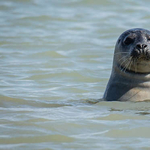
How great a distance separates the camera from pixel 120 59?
22.3 feet

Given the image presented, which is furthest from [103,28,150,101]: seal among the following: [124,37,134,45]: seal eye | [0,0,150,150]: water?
[0,0,150,150]: water

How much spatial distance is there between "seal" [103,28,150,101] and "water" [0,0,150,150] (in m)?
0.20

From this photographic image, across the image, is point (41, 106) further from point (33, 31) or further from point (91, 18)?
point (91, 18)

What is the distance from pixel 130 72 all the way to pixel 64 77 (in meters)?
2.50

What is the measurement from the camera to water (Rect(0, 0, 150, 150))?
5.11 meters

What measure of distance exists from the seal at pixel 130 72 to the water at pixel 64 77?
0.65 ft

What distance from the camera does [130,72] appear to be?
22.0 ft

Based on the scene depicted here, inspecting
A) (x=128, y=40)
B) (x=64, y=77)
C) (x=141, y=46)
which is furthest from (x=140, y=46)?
(x=64, y=77)

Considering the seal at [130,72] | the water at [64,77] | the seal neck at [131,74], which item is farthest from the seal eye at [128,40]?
the water at [64,77]

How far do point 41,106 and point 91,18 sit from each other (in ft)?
29.7

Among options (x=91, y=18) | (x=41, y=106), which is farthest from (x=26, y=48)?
(x=41, y=106)

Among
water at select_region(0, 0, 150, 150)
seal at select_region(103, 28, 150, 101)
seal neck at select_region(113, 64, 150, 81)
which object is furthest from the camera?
seal neck at select_region(113, 64, 150, 81)

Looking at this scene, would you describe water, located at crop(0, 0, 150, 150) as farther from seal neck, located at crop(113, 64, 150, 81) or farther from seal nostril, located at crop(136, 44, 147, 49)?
seal nostril, located at crop(136, 44, 147, 49)

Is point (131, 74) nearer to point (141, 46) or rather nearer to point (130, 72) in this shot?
point (130, 72)
